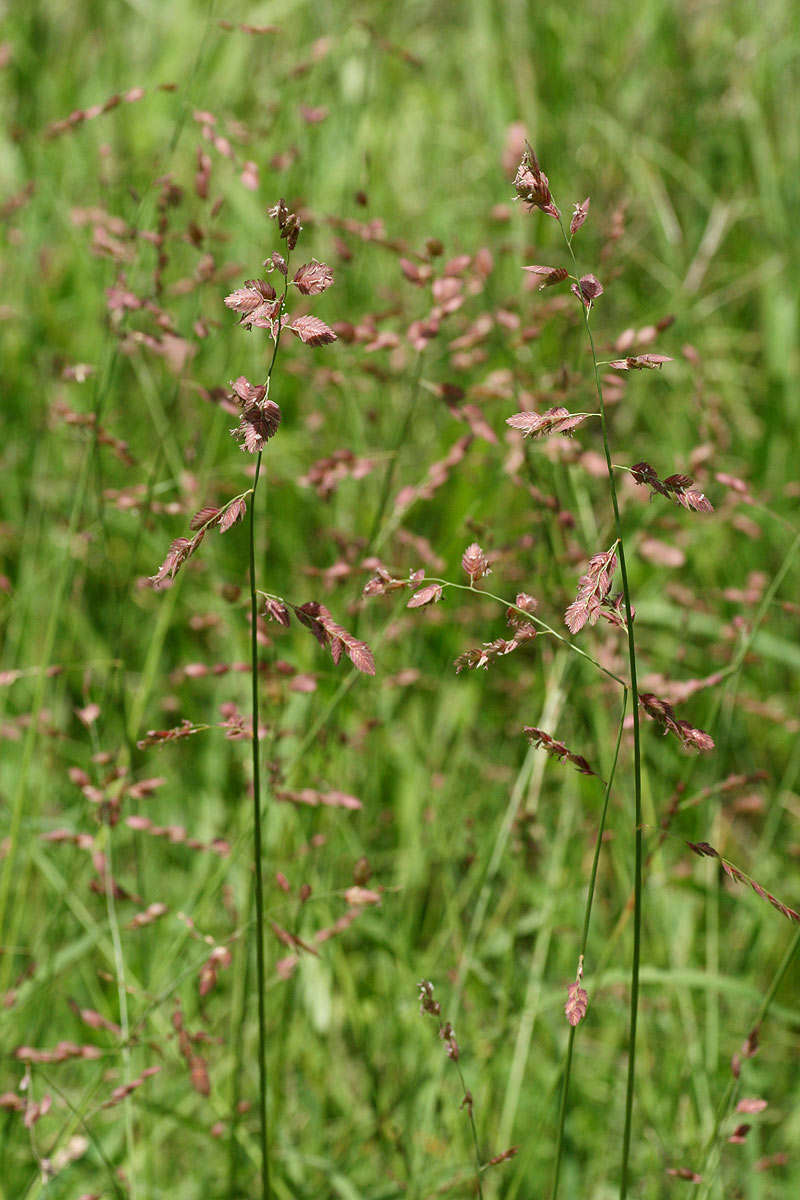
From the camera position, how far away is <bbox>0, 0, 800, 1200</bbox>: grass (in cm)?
138

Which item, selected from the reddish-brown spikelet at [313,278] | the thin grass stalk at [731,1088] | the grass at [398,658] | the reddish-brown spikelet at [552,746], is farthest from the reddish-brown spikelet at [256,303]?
the thin grass stalk at [731,1088]

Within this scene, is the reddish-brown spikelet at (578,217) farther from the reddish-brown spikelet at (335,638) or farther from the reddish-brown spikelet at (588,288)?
the reddish-brown spikelet at (335,638)

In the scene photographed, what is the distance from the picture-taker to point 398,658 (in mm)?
2045

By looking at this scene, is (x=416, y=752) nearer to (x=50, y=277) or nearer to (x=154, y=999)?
(x=154, y=999)

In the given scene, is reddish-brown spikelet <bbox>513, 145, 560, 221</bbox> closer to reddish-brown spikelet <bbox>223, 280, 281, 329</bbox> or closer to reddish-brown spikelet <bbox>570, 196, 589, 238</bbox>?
reddish-brown spikelet <bbox>570, 196, 589, 238</bbox>

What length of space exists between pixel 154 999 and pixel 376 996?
49cm

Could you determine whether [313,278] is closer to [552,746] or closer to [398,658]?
[552,746]

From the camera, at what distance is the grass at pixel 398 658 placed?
138 cm

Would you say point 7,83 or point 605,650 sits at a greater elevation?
point 7,83

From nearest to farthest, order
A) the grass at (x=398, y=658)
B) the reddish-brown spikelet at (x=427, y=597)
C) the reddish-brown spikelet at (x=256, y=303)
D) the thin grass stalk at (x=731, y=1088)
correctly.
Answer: the reddish-brown spikelet at (x=256, y=303), the reddish-brown spikelet at (x=427, y=597), the thin grass stalk at (x=731, y=1088), the grass at (x=398, y=658)

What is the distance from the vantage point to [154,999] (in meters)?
1.24

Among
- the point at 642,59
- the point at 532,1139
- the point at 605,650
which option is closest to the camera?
the point at 532,1139

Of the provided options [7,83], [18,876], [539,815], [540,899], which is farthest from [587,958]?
[7,83]

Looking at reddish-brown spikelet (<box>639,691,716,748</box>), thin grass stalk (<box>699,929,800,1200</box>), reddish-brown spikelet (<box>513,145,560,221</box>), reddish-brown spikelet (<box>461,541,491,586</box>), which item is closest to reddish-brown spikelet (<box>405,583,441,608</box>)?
reddish-brown spikelet (<box>461,541,491,586</box>)
